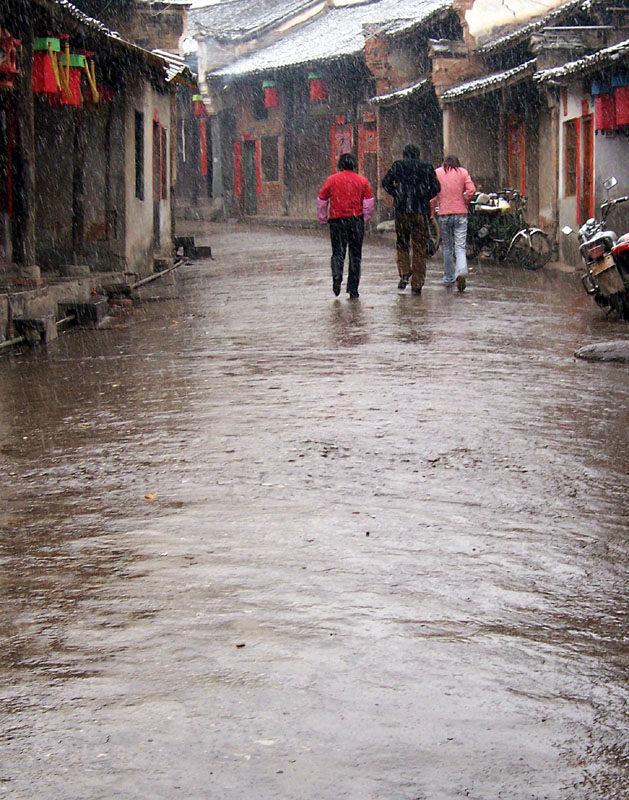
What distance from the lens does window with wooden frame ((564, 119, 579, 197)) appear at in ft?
66.7

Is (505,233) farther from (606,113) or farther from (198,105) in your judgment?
(198,105)

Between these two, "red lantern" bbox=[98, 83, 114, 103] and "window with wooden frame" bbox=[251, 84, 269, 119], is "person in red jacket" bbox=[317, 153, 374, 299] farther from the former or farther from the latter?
"window with wooden frame" bbox=[251, 84, 269, 119]

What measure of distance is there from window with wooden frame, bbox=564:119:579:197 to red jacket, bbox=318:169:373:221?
22.9 ft

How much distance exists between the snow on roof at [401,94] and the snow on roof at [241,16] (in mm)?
11345

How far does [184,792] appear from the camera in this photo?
305 cm

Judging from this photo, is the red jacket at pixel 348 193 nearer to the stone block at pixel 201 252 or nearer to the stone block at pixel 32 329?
the stone block at pixel 32 329

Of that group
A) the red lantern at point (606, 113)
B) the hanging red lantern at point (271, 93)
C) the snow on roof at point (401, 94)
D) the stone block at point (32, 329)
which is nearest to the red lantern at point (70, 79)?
the stone block at point (32, 329)

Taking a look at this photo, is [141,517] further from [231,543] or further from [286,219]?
[286,219]

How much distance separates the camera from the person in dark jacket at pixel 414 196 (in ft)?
48.7

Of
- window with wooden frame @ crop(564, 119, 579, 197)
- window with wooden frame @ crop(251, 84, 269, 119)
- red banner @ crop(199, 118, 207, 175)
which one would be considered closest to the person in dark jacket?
window with wooden frame @ crop(564, 119, 579, 197)

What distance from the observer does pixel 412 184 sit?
14852 mm

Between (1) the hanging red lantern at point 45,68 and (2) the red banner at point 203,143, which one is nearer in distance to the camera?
(1) the hanging red lantern at point 45,68

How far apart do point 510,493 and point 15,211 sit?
27.7 feet

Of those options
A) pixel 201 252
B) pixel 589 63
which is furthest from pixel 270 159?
pixel 589 63
